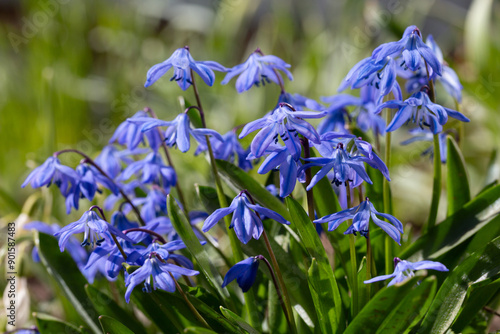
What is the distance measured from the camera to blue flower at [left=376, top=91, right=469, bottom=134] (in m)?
1.19

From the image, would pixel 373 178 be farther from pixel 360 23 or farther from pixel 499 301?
pixel 360 23

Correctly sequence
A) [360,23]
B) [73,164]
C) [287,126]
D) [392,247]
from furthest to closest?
[360,23] → [73,164] → [392,247] → [287,126]

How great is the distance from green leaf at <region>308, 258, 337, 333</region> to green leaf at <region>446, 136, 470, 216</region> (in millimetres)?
477

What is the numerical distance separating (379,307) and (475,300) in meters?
0.36

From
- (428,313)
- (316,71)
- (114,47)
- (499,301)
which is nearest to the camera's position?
(428,313)

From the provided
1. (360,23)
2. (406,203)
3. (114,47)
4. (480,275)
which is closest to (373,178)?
(480,275)

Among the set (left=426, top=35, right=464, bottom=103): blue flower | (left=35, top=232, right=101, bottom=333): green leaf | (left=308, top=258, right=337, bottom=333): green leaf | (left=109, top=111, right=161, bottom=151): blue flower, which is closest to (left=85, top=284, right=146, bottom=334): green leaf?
(left=35, top=232, right=101, bottom=333): green leaf

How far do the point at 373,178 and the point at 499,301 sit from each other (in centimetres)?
61

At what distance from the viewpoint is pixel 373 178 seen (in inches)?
57.8

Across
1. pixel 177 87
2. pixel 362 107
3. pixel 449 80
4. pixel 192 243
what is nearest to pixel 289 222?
pixel 192 243

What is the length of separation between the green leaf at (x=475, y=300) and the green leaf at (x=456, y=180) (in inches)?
9.9

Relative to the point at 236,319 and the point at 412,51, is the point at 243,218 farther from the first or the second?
the point at 412,51

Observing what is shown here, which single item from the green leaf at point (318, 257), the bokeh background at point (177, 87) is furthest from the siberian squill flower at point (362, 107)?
the bokeh background at point (177, 87)

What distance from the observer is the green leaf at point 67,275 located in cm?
160
